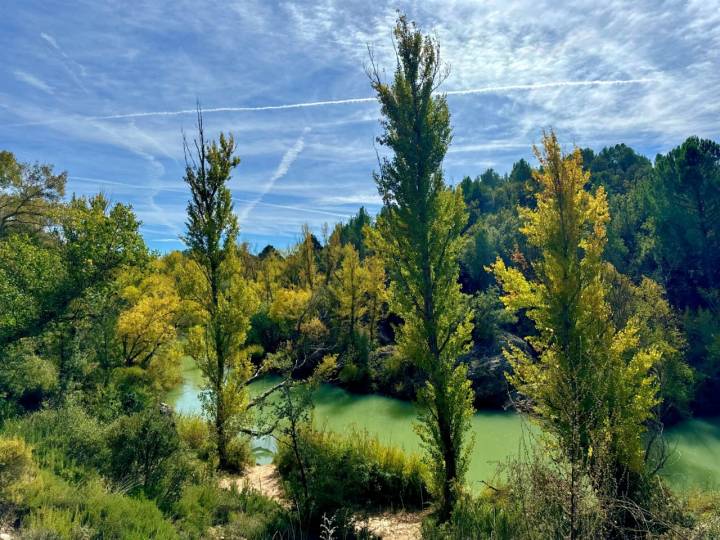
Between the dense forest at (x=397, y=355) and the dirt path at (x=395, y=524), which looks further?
the dirt path at (x=395, y=524)

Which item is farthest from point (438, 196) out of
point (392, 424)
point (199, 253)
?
point (392, 424)

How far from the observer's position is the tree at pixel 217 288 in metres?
11.0

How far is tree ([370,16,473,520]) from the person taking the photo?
28.5 ft

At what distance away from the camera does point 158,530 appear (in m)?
5.57

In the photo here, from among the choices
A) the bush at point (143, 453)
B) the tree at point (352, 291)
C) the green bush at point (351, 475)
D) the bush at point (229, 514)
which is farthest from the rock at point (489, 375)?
the bush at point (143, 453)

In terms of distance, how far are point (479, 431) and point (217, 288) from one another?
11.6 meters

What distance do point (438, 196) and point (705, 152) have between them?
25.9m

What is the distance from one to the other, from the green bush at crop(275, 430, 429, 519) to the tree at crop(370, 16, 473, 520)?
44.1 inches

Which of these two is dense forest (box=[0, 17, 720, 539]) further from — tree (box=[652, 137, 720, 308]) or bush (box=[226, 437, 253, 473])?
tree (box=[652, 137, 720, 308])

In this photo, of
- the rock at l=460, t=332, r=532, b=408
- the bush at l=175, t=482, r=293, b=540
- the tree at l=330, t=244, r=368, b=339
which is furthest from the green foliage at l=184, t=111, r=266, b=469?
the tree at l=330, t=244, r=368, b=339

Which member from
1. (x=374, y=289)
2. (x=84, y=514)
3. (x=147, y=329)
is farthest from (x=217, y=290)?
(x=374, y=289)

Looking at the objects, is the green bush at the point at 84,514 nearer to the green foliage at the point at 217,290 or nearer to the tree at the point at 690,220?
the green foliage at the point at 217,290

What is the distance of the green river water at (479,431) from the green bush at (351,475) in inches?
64.7

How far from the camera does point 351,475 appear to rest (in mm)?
8594
